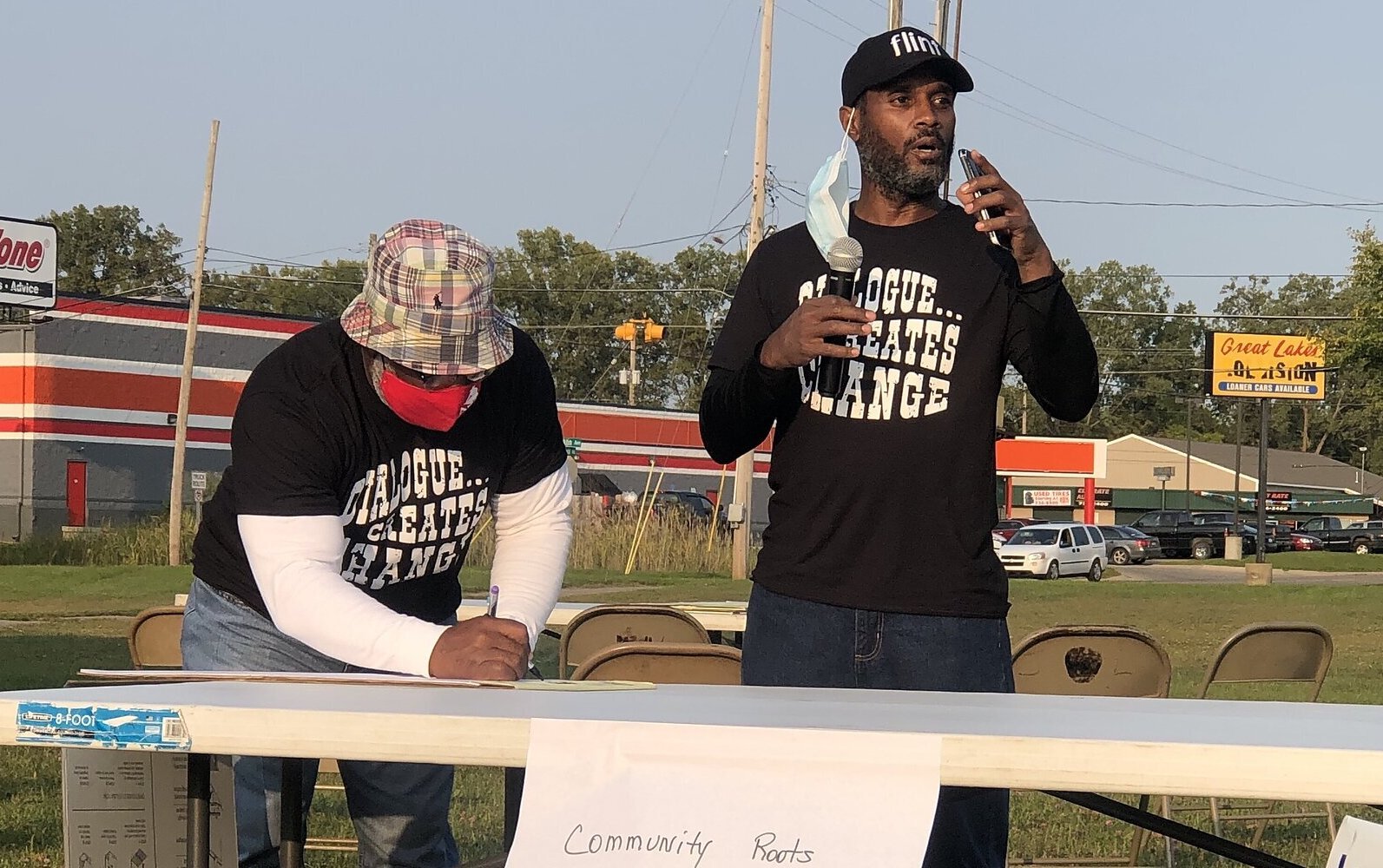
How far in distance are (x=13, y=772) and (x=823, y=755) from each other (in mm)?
6009

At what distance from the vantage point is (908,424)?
9.00 feet

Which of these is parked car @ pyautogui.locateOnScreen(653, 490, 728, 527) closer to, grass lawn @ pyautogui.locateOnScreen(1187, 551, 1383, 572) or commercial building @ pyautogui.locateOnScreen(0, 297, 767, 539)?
commercial building @ pyautogui.locateOnScreen(0, 297, 767, 539)

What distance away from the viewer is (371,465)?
8.73 ft

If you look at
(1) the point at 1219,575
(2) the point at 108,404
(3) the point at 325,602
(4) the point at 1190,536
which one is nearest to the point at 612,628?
(3) the point at 325,602

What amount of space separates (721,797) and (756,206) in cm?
2411

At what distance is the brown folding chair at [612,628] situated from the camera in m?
5.37

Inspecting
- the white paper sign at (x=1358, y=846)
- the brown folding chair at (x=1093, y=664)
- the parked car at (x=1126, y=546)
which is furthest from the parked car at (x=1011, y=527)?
the white paper sign at (x=1358, y=846)

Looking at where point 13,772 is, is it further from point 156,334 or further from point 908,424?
point 156,334

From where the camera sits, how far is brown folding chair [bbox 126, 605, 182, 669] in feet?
16.6

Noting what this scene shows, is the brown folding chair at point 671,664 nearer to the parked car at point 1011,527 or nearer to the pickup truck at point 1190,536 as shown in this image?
the parked car at point 1011,527

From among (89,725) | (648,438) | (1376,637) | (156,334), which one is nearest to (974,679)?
(89,725)

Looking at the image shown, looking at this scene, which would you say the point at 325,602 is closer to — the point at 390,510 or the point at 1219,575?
the point at 390,510

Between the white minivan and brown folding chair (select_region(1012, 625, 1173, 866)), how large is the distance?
3277 cm

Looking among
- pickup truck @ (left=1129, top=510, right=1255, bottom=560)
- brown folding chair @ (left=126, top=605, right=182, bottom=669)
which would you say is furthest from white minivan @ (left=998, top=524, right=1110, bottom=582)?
brown folding chair @ (left=126, top=605, right=182, bottom=669)
